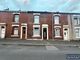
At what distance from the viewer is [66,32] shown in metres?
36.0

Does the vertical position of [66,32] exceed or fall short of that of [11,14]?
it falls short

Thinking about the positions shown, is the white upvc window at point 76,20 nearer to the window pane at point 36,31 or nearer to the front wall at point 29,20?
the front wall at point 29,20

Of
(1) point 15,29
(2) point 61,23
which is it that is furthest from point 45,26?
(1) point 15,29

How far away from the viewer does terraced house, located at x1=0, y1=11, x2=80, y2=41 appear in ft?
116

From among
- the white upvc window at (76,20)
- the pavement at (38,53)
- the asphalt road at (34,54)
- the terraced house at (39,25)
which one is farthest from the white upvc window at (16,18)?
the asphalt road at (34,54)

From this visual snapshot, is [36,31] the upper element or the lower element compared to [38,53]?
upper

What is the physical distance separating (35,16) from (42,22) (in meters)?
1.85

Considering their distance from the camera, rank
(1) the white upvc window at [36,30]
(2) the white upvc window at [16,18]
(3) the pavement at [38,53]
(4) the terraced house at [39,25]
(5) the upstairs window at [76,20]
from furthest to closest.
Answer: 1. (5) the upstairs window at [76,20]
2. (2) the white upvc window at [16,18]
3. (1) the white upvc window at [36,30]
4. (4) the terraced house at [39,25]
5. (3) the pavement at [38,53]

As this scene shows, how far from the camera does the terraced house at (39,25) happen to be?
35.3 meters

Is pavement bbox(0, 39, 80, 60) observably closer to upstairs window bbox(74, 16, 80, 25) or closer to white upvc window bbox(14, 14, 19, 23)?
white upvc window bbox(14, 14, 19, 23)

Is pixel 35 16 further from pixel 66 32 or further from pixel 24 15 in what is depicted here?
pixel 66 32

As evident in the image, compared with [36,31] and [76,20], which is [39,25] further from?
[76,20]

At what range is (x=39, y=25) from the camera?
3569 centimetres

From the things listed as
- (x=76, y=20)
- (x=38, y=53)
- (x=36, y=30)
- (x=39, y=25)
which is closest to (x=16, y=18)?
(x=36, y=30)
